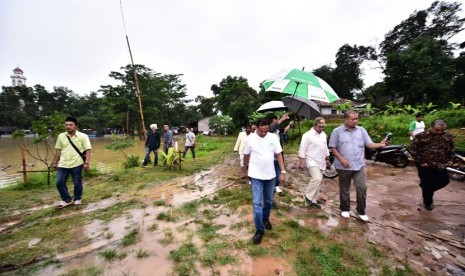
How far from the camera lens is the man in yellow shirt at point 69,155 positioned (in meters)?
4.60

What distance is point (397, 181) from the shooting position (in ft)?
21.6

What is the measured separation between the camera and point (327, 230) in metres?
3.64

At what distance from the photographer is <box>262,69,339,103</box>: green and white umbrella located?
197 inches

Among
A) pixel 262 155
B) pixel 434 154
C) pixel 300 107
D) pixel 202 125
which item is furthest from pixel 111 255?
pixel 202 125

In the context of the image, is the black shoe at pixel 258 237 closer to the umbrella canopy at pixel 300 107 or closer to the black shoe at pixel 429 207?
the black shoe at pixel 429 207

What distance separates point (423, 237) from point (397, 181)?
3665mm

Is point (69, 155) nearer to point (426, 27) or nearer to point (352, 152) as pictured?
point (352, 152)

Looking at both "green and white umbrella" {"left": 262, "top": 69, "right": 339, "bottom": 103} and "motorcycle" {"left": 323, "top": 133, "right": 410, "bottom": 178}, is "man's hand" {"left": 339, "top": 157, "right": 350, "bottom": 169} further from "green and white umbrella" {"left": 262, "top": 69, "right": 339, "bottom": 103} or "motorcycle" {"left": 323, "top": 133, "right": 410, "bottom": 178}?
"motorcycle" {"left": 323, "top": 133, "right": 410, "bottom": 178}

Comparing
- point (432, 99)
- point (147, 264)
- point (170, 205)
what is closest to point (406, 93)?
point (432, 99)

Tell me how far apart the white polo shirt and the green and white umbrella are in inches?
83.4

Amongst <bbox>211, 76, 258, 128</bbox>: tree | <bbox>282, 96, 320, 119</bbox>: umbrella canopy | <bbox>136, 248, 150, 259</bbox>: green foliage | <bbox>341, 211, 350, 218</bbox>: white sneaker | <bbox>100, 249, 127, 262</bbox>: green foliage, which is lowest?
<bbox>341, 211, 350, 218</bbox>: white sneaker

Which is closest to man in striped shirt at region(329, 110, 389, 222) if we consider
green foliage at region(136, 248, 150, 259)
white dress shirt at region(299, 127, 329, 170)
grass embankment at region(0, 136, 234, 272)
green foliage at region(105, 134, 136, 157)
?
white dress shirt at region(299, 127, 329, 170)

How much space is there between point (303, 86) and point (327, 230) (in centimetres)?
348

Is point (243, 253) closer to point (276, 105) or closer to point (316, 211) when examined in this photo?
point (316, 211)
